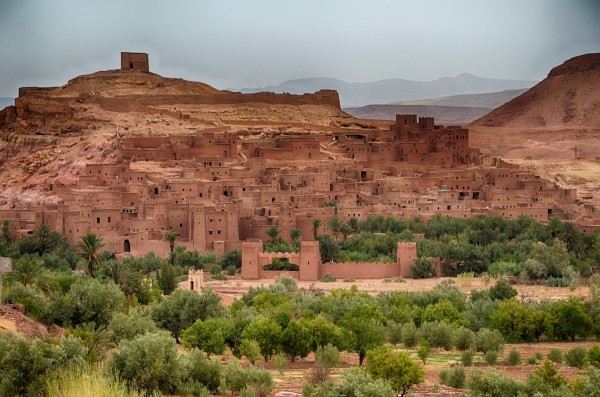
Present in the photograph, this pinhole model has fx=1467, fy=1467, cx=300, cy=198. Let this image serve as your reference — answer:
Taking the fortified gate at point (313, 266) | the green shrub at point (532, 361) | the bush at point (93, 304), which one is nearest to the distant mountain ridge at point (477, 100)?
the fortified gate at point (313, 266)

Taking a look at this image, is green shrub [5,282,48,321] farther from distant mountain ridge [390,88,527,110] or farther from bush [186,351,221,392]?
distant mountain ridge [390,88,527,110]

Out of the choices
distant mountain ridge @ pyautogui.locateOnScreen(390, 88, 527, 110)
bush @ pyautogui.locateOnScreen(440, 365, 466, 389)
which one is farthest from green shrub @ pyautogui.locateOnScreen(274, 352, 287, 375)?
distant mountain ridge @ pyautogui.locateOnScreen(390, 88, 527, 110)

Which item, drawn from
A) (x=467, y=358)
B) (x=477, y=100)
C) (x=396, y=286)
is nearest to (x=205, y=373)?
(x=467, y=358)

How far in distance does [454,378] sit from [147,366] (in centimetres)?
466

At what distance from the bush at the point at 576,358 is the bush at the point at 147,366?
7194mm

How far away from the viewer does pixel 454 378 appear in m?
18.6

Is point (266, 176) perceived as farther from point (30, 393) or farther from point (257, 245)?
point (30, 393)

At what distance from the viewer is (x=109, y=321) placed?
64.6ft

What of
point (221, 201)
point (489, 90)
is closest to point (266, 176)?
point (221, 201)

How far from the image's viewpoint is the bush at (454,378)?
18.5m

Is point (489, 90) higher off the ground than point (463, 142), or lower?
higher

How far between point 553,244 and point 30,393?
21.0 m

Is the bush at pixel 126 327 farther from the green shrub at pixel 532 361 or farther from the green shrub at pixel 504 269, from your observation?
the green shrub at pixel 504 269

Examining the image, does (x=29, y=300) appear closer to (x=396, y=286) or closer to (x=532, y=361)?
(x=532, y=361)
